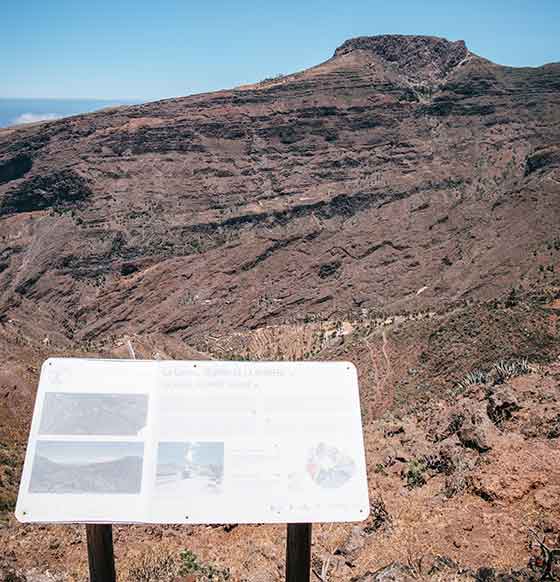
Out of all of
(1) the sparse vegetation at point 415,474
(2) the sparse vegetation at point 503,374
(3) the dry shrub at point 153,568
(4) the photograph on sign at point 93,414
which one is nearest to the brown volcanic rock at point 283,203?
(2) the sparse vegetation at point 503,374

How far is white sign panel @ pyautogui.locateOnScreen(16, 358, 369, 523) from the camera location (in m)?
5.80

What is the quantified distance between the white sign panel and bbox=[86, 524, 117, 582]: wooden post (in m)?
0.73

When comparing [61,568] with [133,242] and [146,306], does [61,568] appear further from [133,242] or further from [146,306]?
[133,242]

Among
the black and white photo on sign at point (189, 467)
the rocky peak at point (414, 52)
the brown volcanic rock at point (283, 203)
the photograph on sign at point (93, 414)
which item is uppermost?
the rocky peak at point (414, 52)

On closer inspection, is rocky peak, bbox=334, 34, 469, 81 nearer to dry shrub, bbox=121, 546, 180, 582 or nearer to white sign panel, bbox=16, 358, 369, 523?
dry shrub, bbox=121, 546, 180, 582

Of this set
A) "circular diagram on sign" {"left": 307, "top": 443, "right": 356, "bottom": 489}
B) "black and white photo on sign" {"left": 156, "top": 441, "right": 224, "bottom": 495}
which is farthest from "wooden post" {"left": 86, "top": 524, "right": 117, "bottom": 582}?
"circular diagram on sign" {"left": 307, "top": 443, "right": 356, "bottom": 489}

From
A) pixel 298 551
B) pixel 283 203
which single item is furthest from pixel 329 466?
pixel 283 203

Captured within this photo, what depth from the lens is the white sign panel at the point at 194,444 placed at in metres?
5.80

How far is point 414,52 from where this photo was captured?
242 feet

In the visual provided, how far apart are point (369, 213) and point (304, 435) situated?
4698 cm

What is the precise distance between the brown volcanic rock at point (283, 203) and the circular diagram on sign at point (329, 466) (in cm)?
2563

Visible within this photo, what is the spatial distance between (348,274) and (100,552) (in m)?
37.7

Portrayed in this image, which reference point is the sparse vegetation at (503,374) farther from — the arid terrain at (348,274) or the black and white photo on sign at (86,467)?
the black and white photo on sign at (86,467)

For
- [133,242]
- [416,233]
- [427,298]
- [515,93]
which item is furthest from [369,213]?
[515,93]
